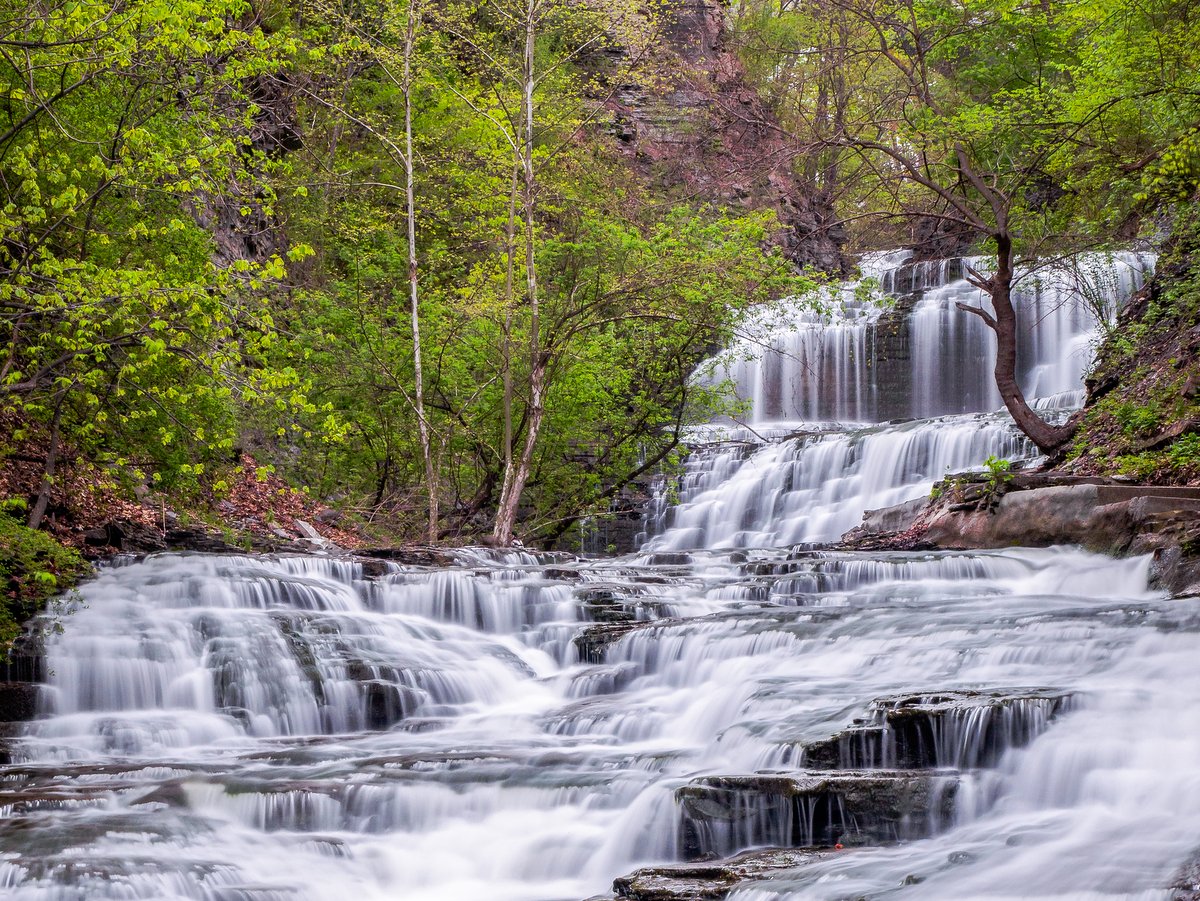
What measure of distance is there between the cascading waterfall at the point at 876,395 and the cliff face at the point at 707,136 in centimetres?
435

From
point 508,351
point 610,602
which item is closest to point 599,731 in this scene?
point 610,602

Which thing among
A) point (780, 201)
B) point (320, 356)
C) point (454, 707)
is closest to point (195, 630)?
point (454, 707)

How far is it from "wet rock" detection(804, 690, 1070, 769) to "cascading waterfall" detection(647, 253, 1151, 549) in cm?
842

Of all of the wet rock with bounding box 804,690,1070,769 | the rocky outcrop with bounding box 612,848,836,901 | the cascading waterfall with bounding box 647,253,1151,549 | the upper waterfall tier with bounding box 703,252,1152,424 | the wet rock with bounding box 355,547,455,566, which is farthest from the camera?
the upper waterfall tier with bounding box 703,252,1152,424

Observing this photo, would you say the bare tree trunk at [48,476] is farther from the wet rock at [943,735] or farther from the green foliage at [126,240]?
the wet rock at [943,735]

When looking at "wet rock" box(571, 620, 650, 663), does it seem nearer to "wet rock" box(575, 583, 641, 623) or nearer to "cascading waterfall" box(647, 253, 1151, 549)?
"wet rock" box(575, 583, 641, 623)

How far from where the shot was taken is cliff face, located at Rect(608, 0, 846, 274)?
109 feet

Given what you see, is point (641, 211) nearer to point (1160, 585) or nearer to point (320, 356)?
point (320, 356)

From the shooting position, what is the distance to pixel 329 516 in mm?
16609

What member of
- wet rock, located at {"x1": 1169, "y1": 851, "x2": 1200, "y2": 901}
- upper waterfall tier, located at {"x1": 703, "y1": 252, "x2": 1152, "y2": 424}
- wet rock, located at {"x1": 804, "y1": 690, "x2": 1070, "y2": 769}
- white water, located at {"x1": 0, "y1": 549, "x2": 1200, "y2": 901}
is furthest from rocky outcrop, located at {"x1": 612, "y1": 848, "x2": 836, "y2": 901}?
upper waterfall tier, located at {"x1": 703, "y1": 252, "x2": 1152, "y2": 424}

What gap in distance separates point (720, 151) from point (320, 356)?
75.5 ft

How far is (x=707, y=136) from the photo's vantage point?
116 ft

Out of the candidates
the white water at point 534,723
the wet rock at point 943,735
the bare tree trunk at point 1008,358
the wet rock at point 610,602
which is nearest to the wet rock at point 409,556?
the white water at point 534,723

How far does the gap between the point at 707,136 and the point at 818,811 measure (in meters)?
31.7
